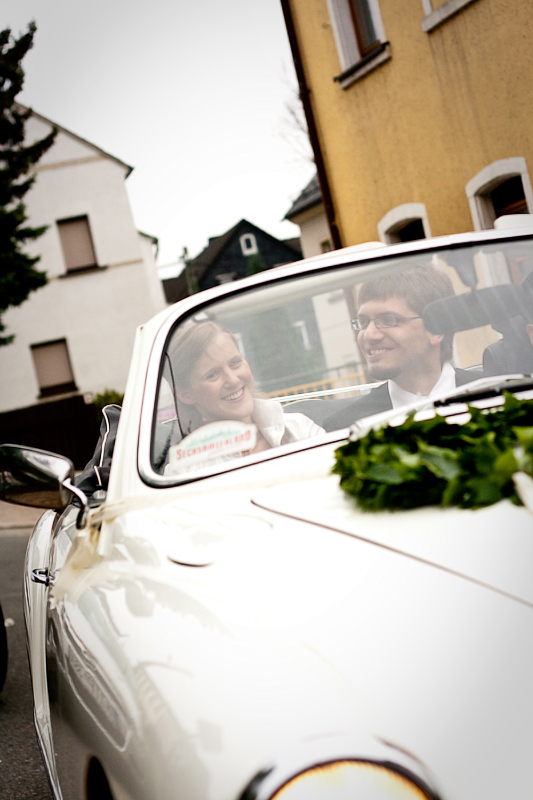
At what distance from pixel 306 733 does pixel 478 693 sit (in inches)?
9.6

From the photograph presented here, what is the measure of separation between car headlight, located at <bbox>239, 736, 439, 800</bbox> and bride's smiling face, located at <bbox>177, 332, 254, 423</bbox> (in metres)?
1.27

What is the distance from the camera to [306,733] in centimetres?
107

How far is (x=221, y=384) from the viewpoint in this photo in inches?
93.0

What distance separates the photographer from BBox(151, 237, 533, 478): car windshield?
233cm

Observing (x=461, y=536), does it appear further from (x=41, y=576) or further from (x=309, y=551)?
(x=41, y=576)

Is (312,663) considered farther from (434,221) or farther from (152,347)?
(434,221)

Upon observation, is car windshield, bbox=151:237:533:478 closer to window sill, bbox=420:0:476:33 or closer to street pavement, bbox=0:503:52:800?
street pavement, bbox=0:503:52:800

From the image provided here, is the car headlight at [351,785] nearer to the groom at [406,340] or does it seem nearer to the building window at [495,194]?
the groom at [406,340]

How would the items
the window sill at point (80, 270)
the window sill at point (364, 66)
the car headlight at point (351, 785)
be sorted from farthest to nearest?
1. the window sill at point (80, 270)
2. the window sill at point (364, 66)
3. the car headlight at point (351, 785)

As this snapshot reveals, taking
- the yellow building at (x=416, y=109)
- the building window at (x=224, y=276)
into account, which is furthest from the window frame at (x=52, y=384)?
the building window at (x=224, y=276)

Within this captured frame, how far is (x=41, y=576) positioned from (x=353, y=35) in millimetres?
10373

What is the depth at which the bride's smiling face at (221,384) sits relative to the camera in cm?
227

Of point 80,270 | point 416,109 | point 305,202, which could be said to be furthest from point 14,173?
point 416,109

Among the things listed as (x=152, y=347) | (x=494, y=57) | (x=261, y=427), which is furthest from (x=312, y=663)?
(x=494, y=57)
